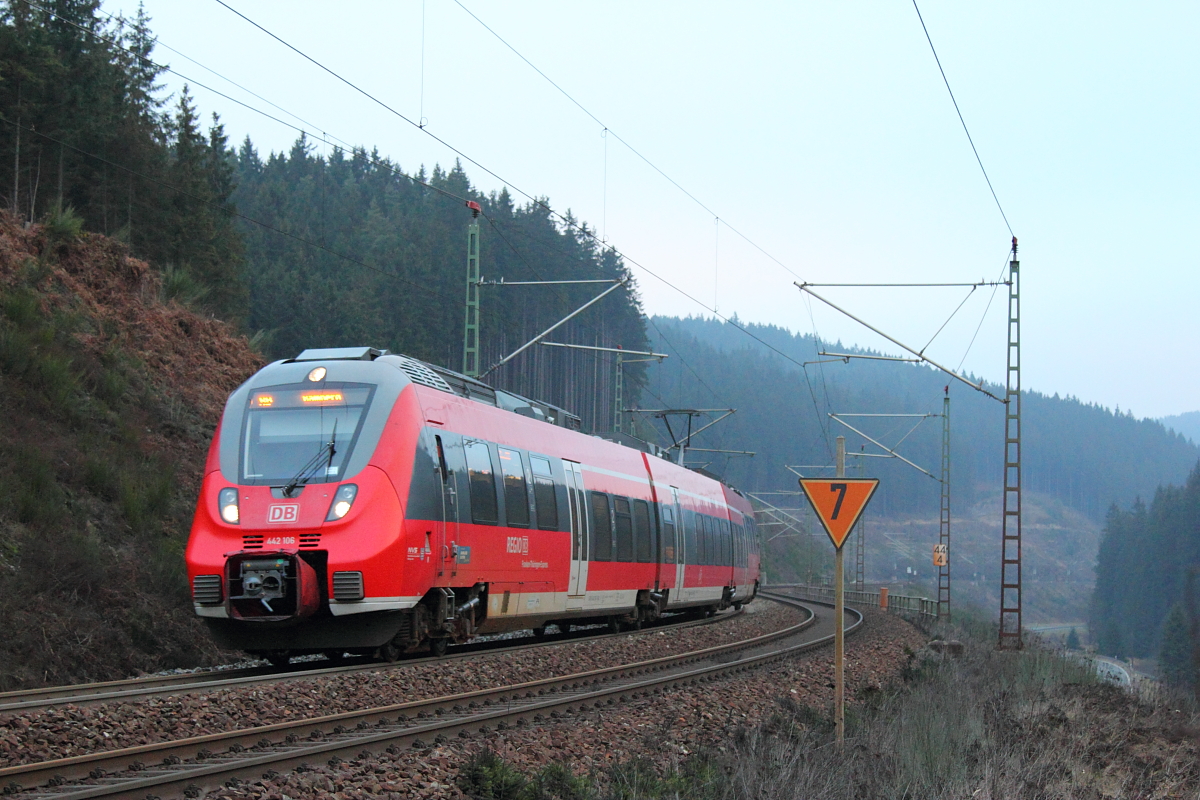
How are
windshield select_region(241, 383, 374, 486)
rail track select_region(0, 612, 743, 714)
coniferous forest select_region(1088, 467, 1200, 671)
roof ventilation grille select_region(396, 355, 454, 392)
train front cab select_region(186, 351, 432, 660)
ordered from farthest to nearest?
roof ventilation grille select_region(396, 355, 454, 392), windshield select_region(241, 383, 374, 486), train front cab select_region(186, 351, 432, 660), rail track select_region(0, 612, 743, 714), coniferous forest select_region(1088, 467, 1200, 671)

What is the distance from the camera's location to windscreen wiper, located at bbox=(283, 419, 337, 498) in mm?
12477

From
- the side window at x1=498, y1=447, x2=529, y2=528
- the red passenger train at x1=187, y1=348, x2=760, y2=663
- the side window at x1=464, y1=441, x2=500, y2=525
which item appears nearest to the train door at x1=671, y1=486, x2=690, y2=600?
the red passenger train at x1=187, y1=348, x2=760, y2=663

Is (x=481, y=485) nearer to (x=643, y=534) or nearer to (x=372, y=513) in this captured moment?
(x=372, y=513)

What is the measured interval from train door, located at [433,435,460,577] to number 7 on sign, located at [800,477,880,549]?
5.45 m

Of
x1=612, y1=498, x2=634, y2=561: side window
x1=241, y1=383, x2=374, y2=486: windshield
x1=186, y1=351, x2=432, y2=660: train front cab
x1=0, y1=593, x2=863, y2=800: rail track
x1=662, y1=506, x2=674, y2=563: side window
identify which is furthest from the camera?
x1=662, y1=506, x2=674, y2=563: side window

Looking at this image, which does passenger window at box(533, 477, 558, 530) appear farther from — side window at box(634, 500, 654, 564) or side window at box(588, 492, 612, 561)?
side window at box(634, 500, 654, 564)

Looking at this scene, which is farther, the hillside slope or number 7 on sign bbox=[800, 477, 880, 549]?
the hillside slope

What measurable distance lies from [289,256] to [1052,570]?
14455 cm

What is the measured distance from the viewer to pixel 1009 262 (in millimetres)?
25266

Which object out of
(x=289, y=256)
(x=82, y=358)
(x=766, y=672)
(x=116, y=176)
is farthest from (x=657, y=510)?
(x=289, y=256)

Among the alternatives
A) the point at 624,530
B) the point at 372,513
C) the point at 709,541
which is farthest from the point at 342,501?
the point at 709,541

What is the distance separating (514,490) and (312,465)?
3878 millimetres

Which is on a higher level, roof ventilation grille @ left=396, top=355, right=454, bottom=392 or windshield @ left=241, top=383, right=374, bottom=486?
roof ventilation grille @ left=396, top=355, right=454, bottom=392

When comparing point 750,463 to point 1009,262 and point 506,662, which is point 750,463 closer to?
point 1009,262
